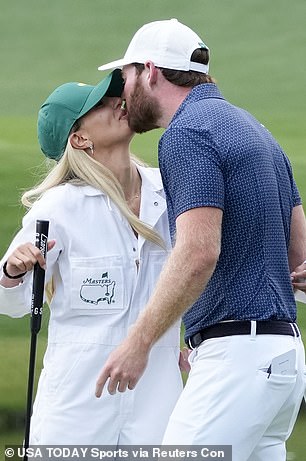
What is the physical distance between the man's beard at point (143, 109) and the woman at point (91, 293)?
0.23 m

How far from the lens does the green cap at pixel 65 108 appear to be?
13.8 feet

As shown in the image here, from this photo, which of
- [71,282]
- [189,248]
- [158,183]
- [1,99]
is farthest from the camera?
[1,99]

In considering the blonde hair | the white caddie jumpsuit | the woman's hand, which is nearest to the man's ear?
the blonde hair

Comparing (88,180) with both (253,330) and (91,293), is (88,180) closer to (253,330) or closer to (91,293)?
(91,293)

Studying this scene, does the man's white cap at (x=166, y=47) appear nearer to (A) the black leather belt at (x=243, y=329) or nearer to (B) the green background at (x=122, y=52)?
(A) the black leather belt at (x=243, y=329)

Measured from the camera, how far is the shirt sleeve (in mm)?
3520

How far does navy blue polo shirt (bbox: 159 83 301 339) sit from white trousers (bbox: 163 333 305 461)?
81 mm

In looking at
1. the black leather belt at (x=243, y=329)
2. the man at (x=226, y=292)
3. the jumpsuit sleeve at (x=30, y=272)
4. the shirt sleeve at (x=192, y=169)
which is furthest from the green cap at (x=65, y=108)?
the black leather belt at (x=243, y=329)

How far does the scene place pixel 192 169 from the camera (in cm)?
354

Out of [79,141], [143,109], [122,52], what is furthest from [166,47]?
[122,52]

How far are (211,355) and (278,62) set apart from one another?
28.5 ft

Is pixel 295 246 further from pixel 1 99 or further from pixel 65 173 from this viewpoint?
pixel 1 99

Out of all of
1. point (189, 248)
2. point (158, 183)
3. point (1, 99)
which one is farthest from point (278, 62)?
point (189, 248)

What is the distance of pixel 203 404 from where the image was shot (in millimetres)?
3576
